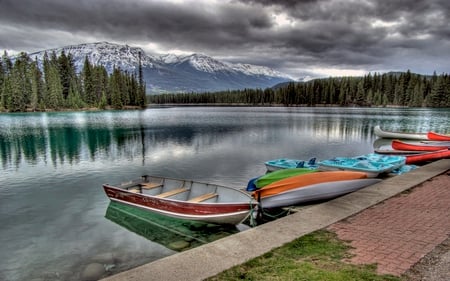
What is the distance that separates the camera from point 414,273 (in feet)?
15.6

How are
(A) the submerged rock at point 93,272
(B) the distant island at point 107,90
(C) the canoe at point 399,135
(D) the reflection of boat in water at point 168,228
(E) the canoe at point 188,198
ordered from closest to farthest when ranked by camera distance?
(A) the submerged rock at point 93,272 < (E) the canoe at point 188,198 < (D) the reflection of boat in water at point 168,228 < (C) the canoe at point 399,135 < (B) the distant island at point 107,90

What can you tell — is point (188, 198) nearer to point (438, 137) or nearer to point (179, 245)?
point (179, 245)

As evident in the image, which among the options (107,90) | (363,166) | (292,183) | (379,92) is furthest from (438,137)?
(379,92)

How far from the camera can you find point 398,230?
22.0ft

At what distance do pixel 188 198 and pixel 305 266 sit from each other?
821 centimetres

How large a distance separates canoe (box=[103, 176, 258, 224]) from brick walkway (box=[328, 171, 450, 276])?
3.65 m

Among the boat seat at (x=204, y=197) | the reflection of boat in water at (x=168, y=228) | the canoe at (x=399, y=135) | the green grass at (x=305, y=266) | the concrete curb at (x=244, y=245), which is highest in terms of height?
the green grass at (x=305, y=266)

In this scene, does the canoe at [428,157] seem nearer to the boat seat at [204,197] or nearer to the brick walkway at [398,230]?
the brick walkway at [398,230]

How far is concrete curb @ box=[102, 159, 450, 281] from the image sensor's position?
510cm

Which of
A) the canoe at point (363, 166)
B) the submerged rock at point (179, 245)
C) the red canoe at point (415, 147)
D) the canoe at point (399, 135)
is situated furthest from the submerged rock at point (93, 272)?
the canoe at point (399, 135)

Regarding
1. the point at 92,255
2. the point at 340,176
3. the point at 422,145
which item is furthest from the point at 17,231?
the point at 422,145

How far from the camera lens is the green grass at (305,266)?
4.77m

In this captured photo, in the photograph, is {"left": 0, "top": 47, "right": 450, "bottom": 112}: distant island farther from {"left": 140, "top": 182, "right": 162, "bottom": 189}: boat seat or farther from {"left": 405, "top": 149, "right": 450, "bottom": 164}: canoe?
{"left": 405, "top": 149, "right": 450, "bottom": 164}: canoe

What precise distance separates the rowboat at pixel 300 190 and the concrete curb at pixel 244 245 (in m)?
1.55
